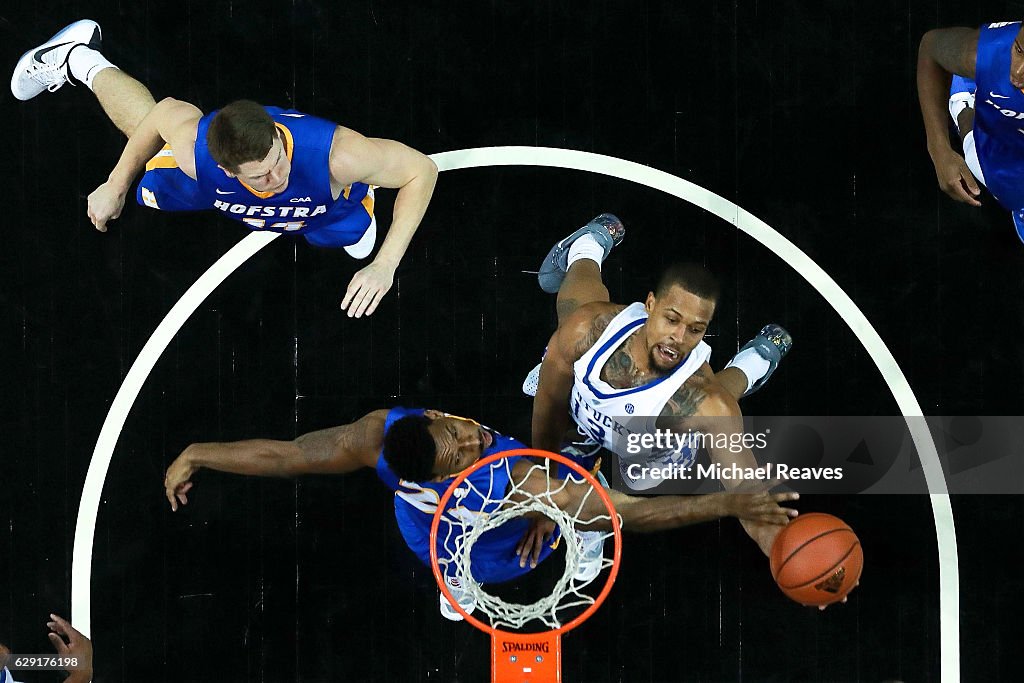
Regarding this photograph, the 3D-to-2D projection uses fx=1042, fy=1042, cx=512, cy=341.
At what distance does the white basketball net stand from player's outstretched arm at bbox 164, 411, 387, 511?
60 centimetres

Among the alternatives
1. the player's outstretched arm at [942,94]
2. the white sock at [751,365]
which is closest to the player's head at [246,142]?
the white sock at [751,365]

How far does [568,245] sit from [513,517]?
1454 millimetres

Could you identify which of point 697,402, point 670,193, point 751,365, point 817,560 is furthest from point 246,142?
point 817,560

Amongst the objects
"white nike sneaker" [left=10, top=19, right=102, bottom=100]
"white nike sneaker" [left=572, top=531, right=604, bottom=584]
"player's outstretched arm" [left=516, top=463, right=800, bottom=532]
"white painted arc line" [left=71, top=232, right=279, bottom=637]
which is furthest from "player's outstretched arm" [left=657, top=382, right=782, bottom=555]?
"white nike sneaker" [left=10, top=19, right=102, bottom=100]

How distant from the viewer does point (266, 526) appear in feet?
17.7

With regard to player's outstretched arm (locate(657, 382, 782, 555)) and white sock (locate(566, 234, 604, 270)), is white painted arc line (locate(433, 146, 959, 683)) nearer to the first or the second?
white sock (locate(566, 234, 604, 270))

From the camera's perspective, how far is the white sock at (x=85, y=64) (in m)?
5.39

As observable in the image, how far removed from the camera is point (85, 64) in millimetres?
5395

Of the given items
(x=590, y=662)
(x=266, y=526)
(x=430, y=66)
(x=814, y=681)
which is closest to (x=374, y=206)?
(x=430, y=66)

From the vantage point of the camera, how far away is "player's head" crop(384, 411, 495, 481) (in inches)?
182

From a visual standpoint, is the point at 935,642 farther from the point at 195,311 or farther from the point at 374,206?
the point at 195,311

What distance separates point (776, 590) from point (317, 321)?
2.74 m

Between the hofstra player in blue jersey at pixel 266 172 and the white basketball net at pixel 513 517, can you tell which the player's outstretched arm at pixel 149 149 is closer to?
the hofstra player in blue jersey at pixel 266 172
